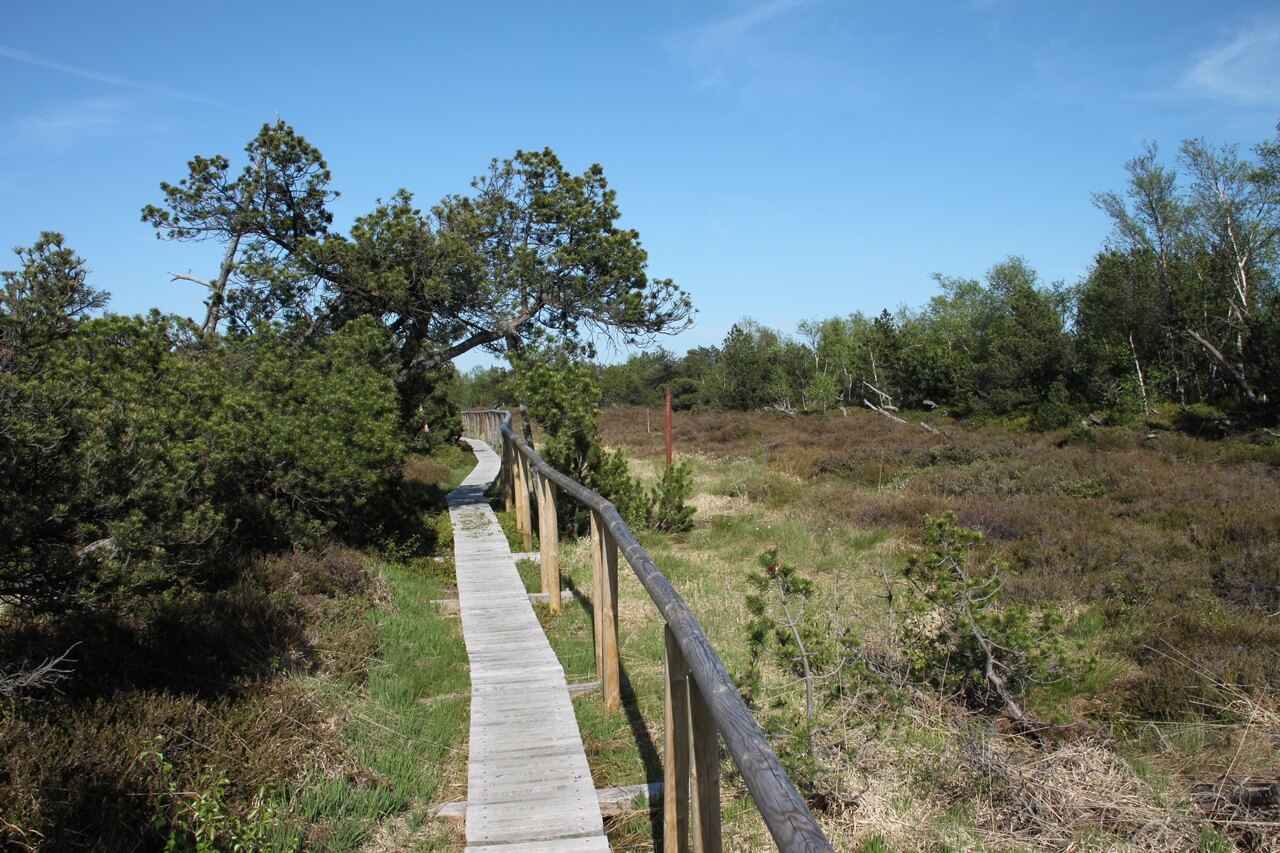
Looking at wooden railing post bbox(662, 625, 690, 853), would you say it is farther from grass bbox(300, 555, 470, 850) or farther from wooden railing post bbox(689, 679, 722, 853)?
grass bbox(300, 555, 470, 850)

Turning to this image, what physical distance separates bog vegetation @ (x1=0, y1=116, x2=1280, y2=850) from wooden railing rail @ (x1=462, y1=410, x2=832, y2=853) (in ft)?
2.32

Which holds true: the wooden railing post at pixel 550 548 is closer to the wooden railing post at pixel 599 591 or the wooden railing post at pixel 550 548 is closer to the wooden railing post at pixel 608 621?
the wooden railing post at pixel 599 591

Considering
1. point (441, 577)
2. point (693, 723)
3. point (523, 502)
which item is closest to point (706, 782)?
point (693, 723)

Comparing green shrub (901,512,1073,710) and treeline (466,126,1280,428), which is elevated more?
treeline (466,126,1280,428)

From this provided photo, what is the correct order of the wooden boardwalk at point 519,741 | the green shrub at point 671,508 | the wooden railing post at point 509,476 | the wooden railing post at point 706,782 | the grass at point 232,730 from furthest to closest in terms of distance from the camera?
the wooden railing post at point 509,476 < the green shrub at point 671,508 < the wooden boardwalk at point 519,741 < the grass at point 232,730 < the wooden railing post at point 706,782

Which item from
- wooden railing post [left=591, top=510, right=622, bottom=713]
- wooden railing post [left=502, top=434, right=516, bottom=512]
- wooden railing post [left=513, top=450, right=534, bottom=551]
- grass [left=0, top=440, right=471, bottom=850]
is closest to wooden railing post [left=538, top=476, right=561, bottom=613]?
grass [left=0, top=440, right=471, bottom=850]

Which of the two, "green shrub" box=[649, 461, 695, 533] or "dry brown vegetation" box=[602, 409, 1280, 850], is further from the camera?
"green shrub" box=[649, 461, 695, 533]

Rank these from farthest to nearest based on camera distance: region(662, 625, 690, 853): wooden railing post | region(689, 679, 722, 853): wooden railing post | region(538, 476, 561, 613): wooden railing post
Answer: region(538, 476, 561, 613): wooden railing post
region(662, 625, 690, 853): wooden railing post
region(689, 679, 722, 853): wooden railing post

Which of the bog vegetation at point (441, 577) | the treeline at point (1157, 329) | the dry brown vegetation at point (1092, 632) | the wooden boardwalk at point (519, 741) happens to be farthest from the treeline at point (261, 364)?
the treeline at point (1157, 329)

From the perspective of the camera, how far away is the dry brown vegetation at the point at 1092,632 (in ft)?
12.2

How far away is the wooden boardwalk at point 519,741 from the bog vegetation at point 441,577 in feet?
0.65

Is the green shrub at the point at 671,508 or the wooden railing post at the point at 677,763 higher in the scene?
the green shrub at the point at 671,508

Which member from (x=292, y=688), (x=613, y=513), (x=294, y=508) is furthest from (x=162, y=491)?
(x=294, y=508)

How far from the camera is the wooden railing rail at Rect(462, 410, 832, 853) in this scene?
6.04 ft
